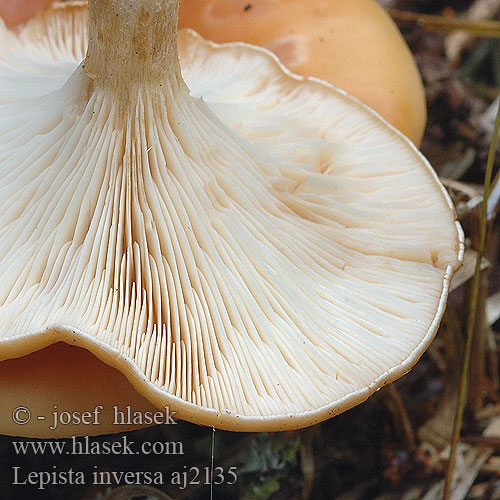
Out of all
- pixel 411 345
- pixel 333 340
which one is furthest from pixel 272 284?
pixel 411 345

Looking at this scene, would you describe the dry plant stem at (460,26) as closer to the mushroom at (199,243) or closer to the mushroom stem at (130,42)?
the mushroom at (199,243)

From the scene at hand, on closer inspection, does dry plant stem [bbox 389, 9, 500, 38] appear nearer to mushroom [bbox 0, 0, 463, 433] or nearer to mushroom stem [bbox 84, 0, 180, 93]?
mushroom [bbox 0, 0, 463, 433]

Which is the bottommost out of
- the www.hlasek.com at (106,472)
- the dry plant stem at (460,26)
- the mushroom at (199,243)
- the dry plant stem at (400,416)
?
the dry plant stem at (400,416)

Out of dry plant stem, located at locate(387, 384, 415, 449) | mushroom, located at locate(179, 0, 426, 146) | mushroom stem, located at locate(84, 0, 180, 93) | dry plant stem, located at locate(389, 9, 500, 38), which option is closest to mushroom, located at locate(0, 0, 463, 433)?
mushroom stem, located at locate(84, 0, 180, 93)

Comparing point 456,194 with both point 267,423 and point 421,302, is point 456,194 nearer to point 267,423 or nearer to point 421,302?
point 421,302

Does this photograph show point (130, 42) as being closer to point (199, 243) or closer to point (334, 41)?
point (199, 243)

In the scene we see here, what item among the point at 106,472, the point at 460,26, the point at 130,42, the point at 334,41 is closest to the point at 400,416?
the point at 106,472

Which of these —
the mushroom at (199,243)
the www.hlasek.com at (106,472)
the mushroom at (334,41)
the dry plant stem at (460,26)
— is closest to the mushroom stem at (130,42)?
the mushroom at (199,243)
